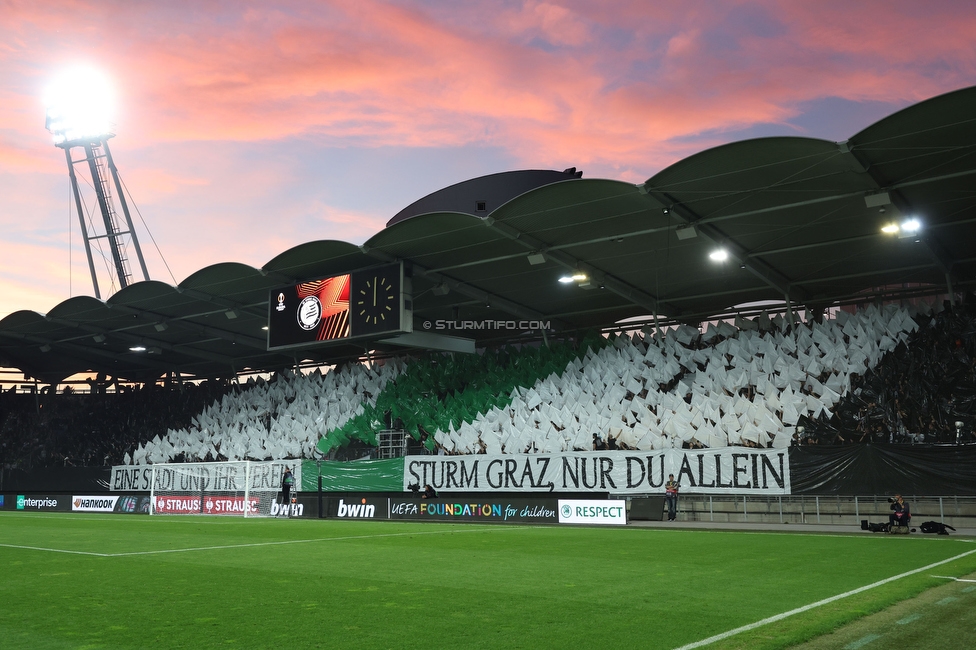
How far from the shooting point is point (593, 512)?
2419cm

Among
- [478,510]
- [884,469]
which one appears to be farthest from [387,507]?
[884,469]

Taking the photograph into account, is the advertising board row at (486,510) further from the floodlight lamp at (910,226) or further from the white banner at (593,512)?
the floodlight lamp at (910,226)

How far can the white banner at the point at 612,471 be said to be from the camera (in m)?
24.1

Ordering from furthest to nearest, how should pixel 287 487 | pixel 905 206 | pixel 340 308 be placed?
pixel 287 487, pixel 340 308, pixel 905 206

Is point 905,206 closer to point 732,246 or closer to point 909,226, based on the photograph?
point 909,226

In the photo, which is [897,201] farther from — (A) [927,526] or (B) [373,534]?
(B) [373,534]

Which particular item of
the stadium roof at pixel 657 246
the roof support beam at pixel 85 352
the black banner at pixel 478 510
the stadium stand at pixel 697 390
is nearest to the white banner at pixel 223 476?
the stadium roof at pixel 657 246

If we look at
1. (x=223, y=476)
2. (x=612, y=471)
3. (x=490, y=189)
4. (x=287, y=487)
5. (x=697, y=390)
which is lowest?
(x=287, y=487)

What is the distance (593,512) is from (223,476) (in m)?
17.5

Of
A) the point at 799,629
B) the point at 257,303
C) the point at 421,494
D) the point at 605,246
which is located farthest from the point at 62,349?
the point at 799,629

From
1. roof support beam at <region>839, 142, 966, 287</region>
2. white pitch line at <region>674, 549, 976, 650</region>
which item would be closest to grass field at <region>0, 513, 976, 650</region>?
white pitch line at <region>674, 549, 976, 650</region>

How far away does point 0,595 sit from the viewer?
8703 millimetres

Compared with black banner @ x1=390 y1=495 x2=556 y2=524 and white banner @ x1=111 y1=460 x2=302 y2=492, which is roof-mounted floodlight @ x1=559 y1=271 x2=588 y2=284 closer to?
black banner @ x1=390 y1=495 x2=556 y2=524

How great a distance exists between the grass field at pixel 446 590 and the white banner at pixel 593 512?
7.11 m
